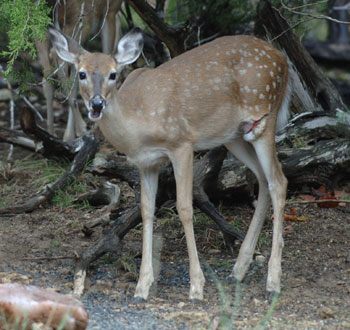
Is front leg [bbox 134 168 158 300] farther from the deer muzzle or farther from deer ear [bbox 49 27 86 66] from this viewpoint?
deer ear [bbox 49 27 86 66]

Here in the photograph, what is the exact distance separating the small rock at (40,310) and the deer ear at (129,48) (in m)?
2.04

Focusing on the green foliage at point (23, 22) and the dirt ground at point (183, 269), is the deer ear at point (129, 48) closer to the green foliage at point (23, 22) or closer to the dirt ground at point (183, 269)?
the green foliage at point (23, 22)

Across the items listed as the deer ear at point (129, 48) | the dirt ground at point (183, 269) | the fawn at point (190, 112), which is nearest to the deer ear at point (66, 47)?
the fawn at point (190, 112)

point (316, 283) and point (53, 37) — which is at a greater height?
point (53, 37)

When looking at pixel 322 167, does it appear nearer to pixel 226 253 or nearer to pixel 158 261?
pixel 226 253

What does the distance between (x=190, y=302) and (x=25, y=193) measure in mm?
3508

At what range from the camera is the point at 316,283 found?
19.3 ft

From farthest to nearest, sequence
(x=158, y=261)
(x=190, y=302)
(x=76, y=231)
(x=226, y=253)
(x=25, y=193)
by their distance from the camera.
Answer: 1. (x=25, y=193)
2. (x=76, y=231)
3. (x=226, y=253)
4. (x=158, y=261)
5. (x=190, y=302)

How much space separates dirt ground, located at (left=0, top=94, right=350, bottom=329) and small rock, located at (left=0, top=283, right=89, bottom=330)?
411 mm

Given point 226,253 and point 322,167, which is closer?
point 226,253

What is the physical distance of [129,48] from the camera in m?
5.76

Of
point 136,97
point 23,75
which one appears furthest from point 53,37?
point 23,75

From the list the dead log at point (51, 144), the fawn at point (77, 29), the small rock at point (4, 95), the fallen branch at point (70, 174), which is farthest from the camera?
the small rock at point (4, 95)

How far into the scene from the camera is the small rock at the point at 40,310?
173 inches
